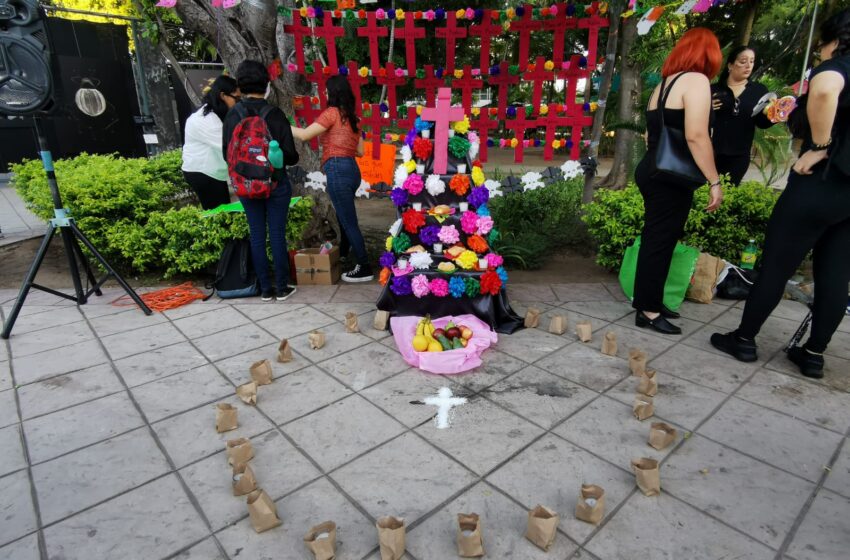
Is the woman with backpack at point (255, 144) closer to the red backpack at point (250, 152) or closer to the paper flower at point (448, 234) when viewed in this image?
the red backpack at point (250, 152)

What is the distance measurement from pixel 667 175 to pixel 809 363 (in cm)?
136

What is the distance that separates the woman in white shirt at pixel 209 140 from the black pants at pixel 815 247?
4140mm

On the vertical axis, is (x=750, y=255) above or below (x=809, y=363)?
above

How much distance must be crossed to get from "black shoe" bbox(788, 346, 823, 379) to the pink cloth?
5.91 ft

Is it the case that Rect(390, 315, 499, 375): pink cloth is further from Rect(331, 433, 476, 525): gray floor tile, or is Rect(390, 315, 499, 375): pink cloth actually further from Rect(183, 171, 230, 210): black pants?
Rect(183, 171, 230, 210): black pants

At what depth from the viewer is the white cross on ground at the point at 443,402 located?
245 centimetres

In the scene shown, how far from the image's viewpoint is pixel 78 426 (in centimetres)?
245

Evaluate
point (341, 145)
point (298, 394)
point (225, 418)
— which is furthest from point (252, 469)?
point (341, 145)

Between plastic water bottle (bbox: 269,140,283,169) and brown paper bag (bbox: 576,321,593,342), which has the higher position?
plastic water bottle (bbox: 269,140,283,169)

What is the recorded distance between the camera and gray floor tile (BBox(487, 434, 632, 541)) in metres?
1.89

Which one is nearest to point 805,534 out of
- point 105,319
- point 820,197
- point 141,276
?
point 820,197

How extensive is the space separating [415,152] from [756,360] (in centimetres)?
261

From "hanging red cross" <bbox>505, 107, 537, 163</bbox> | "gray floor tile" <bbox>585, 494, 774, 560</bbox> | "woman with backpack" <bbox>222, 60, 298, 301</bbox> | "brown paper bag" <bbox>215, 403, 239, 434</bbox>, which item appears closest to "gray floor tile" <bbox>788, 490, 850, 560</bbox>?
"gray floor tile" <bbox>585, 494, 774, 560</bbox>

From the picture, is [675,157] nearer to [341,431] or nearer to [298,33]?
[341,431]
